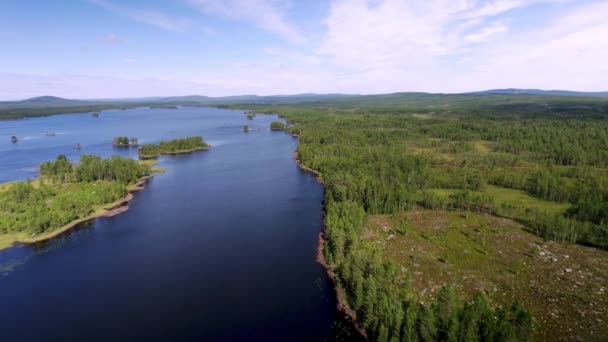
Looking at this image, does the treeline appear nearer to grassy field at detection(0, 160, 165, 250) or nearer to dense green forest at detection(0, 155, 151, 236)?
grassy field at detection(0, 160, 165, 250)

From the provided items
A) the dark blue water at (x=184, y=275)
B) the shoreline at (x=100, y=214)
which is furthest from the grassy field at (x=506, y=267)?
the shoreline at (x=100, y=214)

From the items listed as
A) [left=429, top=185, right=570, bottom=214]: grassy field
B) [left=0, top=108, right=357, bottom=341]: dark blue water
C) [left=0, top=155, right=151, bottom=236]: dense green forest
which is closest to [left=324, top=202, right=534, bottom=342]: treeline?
[left=0, top=108, right=357, bottom=341]: dark blue water

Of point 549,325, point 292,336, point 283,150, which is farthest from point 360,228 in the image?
point 283,150

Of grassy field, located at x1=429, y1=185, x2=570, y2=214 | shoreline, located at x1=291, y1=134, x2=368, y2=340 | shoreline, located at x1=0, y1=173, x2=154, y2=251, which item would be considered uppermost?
shoreline, located at x1=0, y1=173, x2=154, y2=251

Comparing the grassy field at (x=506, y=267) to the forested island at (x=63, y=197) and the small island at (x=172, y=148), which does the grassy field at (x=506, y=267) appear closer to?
the forested island at (x=63, y=197)

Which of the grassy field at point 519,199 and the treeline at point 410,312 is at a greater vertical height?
the treeline at point 410,312

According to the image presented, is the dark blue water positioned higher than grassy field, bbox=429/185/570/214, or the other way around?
grassy field, bbox=429/185/570/214
